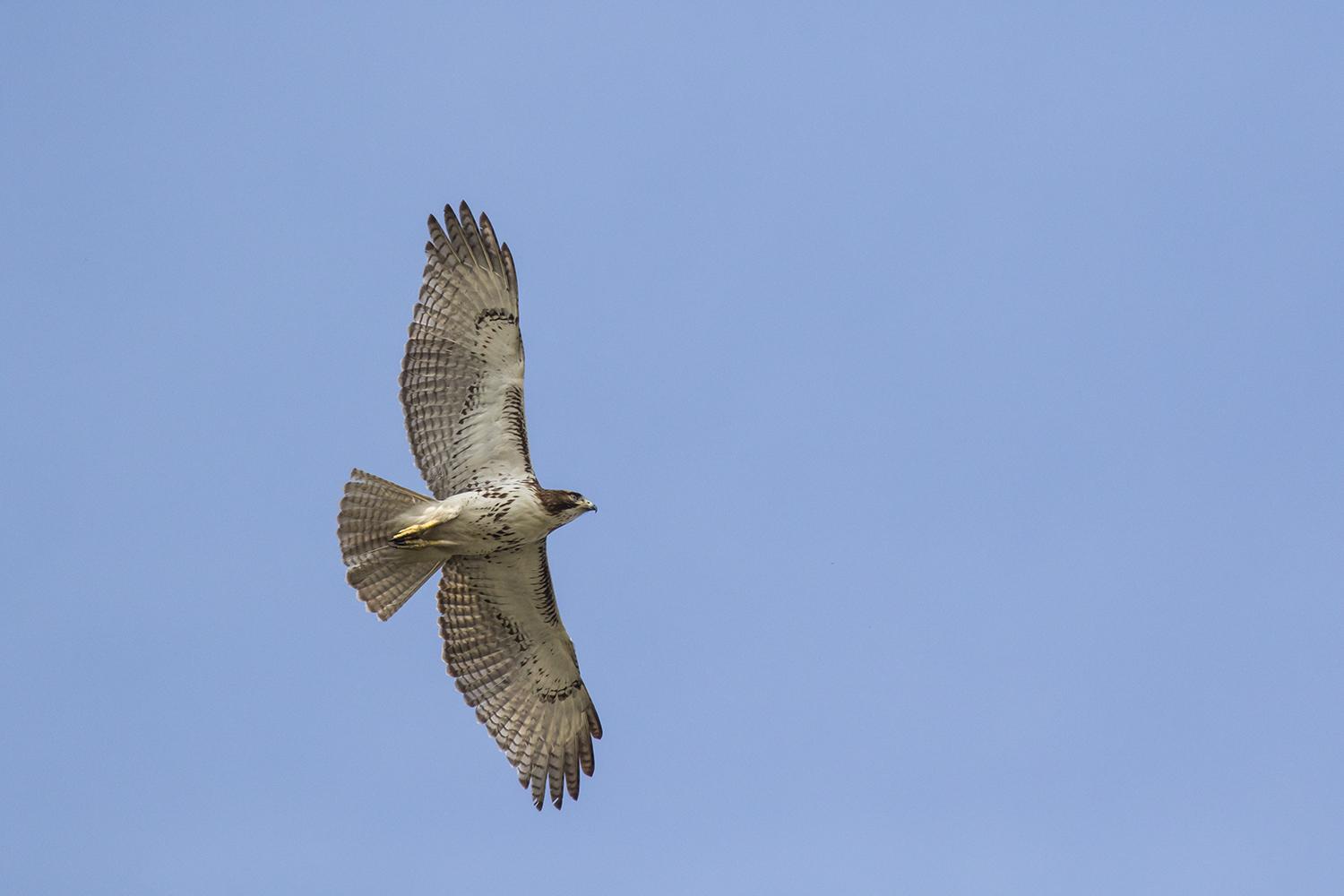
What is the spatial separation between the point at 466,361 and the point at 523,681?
11.8 ft

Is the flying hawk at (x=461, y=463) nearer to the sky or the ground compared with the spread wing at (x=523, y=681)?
nearer to the sky

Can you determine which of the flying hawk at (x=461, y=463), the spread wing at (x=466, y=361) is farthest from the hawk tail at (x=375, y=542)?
the spread wing at (x=466, y=361)

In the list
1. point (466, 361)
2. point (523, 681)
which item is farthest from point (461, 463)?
point (523, 681)

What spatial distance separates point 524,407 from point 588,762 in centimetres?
390

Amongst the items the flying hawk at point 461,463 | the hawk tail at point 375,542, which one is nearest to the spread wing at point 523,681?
the flying hawk at point 461,463

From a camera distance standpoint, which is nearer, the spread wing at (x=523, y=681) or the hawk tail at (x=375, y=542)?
the hawk tail at (x=375, y=542)

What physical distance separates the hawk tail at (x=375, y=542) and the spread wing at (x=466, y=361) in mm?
502

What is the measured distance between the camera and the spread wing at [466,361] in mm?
18109

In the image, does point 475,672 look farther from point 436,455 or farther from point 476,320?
point 476,320

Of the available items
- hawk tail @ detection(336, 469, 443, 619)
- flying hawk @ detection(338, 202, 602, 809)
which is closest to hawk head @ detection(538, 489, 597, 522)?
flying hawk @ detection(338, 202, 602, 809)

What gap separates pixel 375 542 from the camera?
724 inches

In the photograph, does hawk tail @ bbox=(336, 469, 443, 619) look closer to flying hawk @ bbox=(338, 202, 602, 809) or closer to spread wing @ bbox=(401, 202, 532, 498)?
flying hawk @ bbox=(338, 202, 602, 809)

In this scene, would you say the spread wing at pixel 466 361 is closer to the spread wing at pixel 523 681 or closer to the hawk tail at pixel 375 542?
the hawk tail at pixel 375 542

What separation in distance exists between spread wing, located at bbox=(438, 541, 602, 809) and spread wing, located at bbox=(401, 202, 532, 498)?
1603 mm
